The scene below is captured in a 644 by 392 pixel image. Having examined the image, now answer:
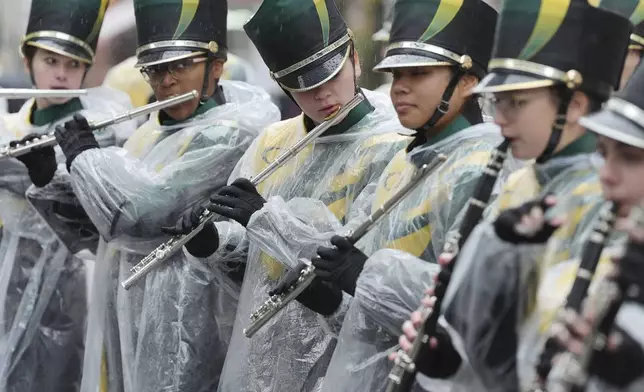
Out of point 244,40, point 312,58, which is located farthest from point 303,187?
point 244,40

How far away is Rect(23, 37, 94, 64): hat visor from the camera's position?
665cm

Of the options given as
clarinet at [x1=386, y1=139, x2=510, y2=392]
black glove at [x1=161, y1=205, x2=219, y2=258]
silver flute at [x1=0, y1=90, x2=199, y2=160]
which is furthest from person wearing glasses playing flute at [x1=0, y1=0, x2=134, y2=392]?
clarinet at [x1=386, y1=139, x2=510, y2=392]

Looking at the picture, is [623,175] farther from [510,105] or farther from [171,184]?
[171,184]

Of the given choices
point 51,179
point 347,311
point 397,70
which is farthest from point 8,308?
point 397,70

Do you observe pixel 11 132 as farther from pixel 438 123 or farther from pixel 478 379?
pixel 478 379

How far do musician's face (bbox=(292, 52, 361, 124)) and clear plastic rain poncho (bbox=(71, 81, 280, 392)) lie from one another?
33.5 inches

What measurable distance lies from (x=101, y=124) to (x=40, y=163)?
20.4 inches

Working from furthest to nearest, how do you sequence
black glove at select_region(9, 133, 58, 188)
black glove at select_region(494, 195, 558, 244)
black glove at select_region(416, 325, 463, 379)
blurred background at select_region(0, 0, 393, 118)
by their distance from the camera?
blurred background at select_region(0, 0, 393, 118) < black glove at select_region(9, 133, 58, 188) < black glove at select_region(416, 325, 463, 379) < black glove at select_region(494, 195, 558, 244)

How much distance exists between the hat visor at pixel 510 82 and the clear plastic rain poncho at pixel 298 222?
44.9 inches

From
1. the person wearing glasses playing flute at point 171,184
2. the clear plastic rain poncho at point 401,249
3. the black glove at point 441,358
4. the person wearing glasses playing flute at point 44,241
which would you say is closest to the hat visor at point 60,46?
the person wearing glasses playing flute at point 44,241

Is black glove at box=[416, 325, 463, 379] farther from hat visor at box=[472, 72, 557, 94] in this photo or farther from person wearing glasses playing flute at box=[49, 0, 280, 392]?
person wearing glasses playing flute at box=[49, 0, 280, 392]

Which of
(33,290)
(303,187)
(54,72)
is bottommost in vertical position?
(33,290)

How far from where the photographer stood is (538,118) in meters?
3.35

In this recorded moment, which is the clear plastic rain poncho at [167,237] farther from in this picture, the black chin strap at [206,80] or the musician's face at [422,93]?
the musician's face at [422,93]
